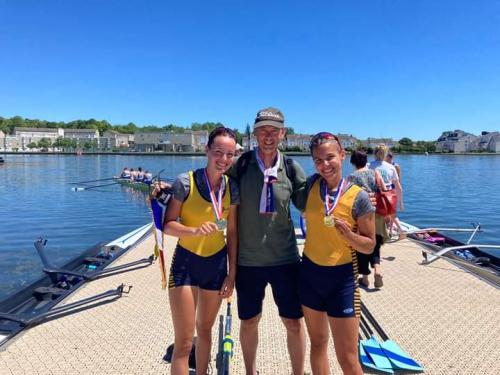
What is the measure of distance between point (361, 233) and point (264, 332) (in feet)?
6.73

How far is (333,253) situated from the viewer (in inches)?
103

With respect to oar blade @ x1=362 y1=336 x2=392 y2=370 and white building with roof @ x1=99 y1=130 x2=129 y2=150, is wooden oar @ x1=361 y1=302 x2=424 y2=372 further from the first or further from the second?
white building with roof @ x1=99 y1=130 x2=129 y2=150

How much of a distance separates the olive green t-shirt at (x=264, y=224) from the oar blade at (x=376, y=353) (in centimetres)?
139

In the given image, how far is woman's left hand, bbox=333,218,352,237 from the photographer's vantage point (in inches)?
96.3

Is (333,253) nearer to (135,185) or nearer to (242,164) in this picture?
(242,164)

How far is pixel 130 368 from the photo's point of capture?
3.34 meters

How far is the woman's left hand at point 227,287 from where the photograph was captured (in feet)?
9.17

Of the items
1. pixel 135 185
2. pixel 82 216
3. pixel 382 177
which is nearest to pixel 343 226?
pixel 382 177

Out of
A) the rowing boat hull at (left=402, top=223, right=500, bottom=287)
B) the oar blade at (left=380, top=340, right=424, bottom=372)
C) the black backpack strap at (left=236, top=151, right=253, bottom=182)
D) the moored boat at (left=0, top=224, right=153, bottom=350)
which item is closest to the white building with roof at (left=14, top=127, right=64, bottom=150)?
the moored boat at (left=0, top=224, right=153, bottom=350)

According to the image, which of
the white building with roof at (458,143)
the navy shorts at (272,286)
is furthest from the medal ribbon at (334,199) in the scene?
the white building with roof at (458,143)

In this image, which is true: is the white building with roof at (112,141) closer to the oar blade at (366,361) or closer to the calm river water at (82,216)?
the calm river water at (82,216)

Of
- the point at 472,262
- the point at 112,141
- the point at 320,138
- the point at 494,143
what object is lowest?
the point at 472,262

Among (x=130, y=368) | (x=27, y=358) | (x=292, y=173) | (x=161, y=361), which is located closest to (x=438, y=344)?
(x=292, y=173)

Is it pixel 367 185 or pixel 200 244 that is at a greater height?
pixel 367 185
